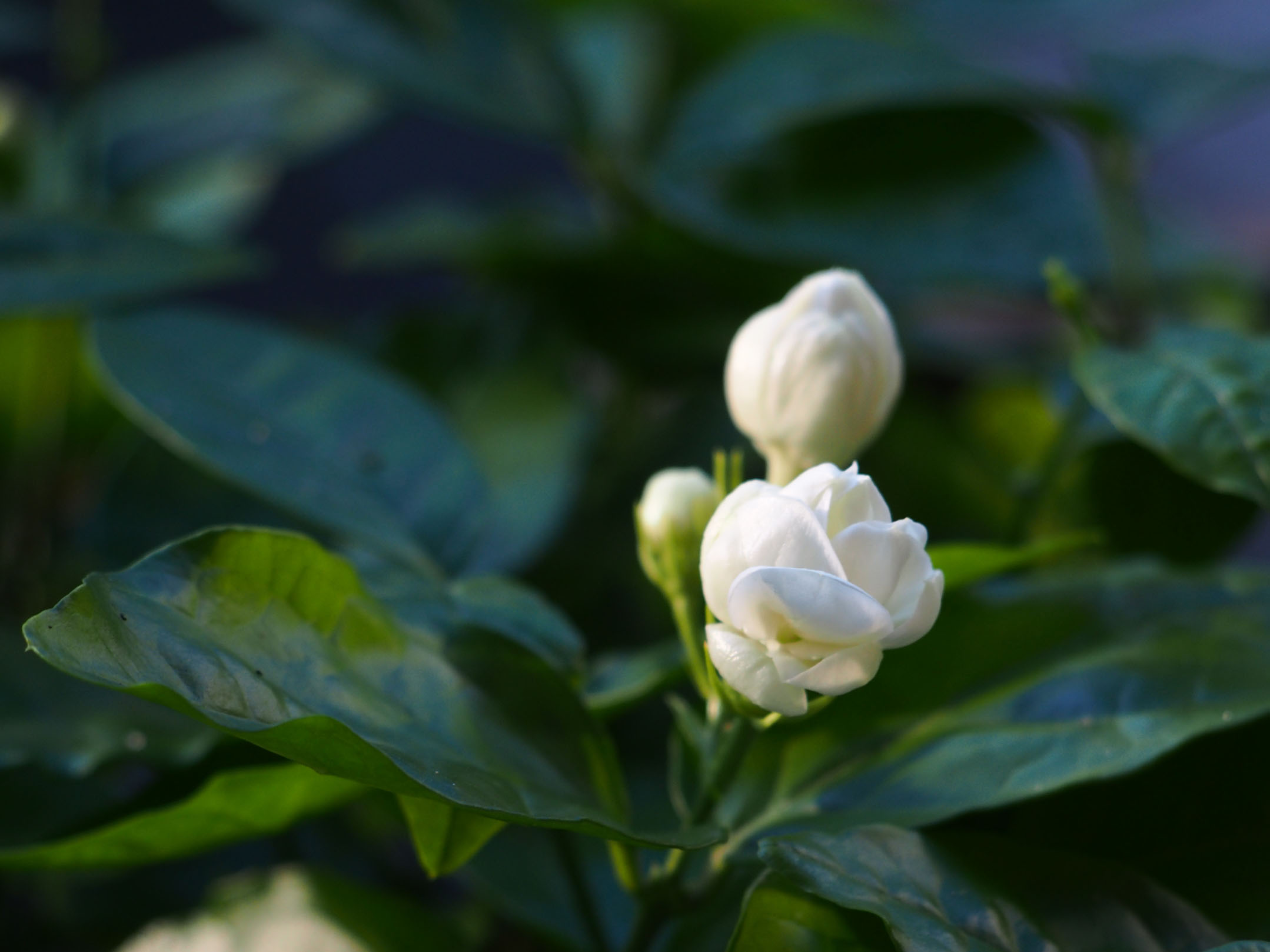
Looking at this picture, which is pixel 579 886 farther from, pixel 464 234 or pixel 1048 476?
pixel 464 234

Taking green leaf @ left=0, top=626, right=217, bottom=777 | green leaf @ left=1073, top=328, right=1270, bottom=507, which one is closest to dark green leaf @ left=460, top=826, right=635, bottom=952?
green leaf @ left=0, top=626, right=217, bottom=777

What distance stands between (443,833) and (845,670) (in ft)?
0.40

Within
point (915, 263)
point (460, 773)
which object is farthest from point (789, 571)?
point (915, 263)

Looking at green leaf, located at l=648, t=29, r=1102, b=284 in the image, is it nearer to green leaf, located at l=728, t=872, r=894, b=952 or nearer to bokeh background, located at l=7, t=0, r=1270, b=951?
bokeh background, located at l=7, t=0, r=1270, b=951

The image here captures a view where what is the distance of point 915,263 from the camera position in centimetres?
61

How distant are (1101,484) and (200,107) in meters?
0.68

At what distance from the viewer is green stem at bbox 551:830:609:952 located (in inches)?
14.1

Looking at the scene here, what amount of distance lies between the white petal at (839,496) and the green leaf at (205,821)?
16 centimetres

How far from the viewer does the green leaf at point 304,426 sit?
418 millimetres

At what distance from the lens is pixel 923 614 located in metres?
0.25

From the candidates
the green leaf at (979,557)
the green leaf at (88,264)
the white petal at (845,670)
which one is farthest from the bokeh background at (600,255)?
the white petal at (845,670)

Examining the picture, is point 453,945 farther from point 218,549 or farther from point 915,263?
point 915,263

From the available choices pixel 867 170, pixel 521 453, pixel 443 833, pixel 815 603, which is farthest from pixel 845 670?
pixel 867 170

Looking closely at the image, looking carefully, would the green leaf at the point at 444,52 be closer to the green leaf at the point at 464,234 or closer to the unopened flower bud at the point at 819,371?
the green leaf at the point at 464,234
